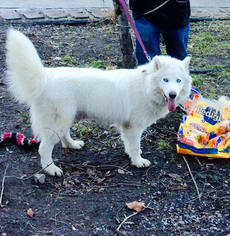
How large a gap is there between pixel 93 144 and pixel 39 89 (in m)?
1.18

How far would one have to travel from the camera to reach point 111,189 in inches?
127

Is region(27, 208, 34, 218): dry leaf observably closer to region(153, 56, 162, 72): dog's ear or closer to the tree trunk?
region(153, 56, 162, 72): dog's ear

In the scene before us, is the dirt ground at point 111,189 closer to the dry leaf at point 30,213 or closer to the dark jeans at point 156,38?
the dry leaf at point 30,213

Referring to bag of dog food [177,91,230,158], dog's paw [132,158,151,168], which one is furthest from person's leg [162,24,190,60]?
dog's paw [132,158,151,168]

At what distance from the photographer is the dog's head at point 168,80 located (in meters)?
3.08

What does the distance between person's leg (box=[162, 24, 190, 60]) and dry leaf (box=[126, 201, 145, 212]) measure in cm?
216

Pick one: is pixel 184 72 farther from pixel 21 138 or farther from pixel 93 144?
pixel 21 138

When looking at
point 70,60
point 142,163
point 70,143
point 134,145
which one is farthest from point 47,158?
point 70,60

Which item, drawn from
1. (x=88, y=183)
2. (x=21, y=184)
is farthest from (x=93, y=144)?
(x=21, y=184)

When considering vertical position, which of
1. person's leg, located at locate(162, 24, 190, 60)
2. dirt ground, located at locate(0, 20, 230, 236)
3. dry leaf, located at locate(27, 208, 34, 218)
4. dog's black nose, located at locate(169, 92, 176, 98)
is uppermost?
person's leg, located at locate(162, 24, 190, 60)

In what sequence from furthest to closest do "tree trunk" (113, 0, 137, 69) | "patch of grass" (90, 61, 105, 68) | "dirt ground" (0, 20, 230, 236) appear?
"patch of grass" (90, 61, 105, 68), "tree trunk" (113, 0, 137, 69), "dirt ground" (0, 20, 230, 236)

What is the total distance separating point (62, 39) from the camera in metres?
7.25

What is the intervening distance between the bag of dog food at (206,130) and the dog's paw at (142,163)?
417mm

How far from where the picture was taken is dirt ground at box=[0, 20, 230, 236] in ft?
9.13
